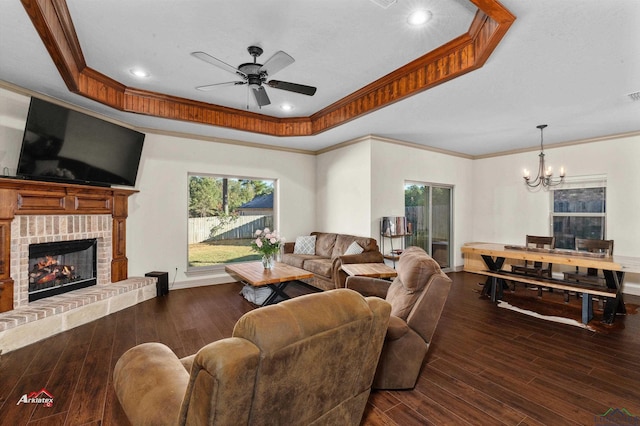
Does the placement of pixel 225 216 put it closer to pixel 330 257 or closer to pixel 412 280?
pixel 330 257

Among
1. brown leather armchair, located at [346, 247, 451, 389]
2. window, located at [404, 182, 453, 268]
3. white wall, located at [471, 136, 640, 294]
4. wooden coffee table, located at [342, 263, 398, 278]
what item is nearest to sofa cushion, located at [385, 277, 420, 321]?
brown leather armchair, located at [346, 247, 451, 389]

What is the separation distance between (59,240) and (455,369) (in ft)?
15.0

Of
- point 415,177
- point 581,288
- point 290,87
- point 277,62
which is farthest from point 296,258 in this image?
point 581,288

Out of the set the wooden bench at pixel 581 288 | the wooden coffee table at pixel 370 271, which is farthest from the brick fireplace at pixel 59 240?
the wooden bench at pixel 581 288

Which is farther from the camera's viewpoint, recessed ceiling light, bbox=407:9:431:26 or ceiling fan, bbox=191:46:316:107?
ceiling fan, bbox=191:46:316:107

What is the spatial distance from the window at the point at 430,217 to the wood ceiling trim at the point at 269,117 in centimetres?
236

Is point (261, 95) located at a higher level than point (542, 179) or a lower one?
higher

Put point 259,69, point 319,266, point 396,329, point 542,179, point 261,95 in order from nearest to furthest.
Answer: point 396,329, point 259,69, point 261,95, point 319,266, point 542,179

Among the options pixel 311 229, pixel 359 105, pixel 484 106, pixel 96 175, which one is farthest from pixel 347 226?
pixel 96 175

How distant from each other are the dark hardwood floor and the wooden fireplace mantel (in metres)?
0.76

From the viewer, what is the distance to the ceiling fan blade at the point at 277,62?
2.50m

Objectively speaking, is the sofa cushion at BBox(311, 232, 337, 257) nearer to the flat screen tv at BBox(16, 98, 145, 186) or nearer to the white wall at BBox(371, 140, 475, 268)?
the white wall at BBox(371, 140, 475, 268)

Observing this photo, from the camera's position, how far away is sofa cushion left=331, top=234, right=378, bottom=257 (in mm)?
5012

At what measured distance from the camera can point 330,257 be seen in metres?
5.62
